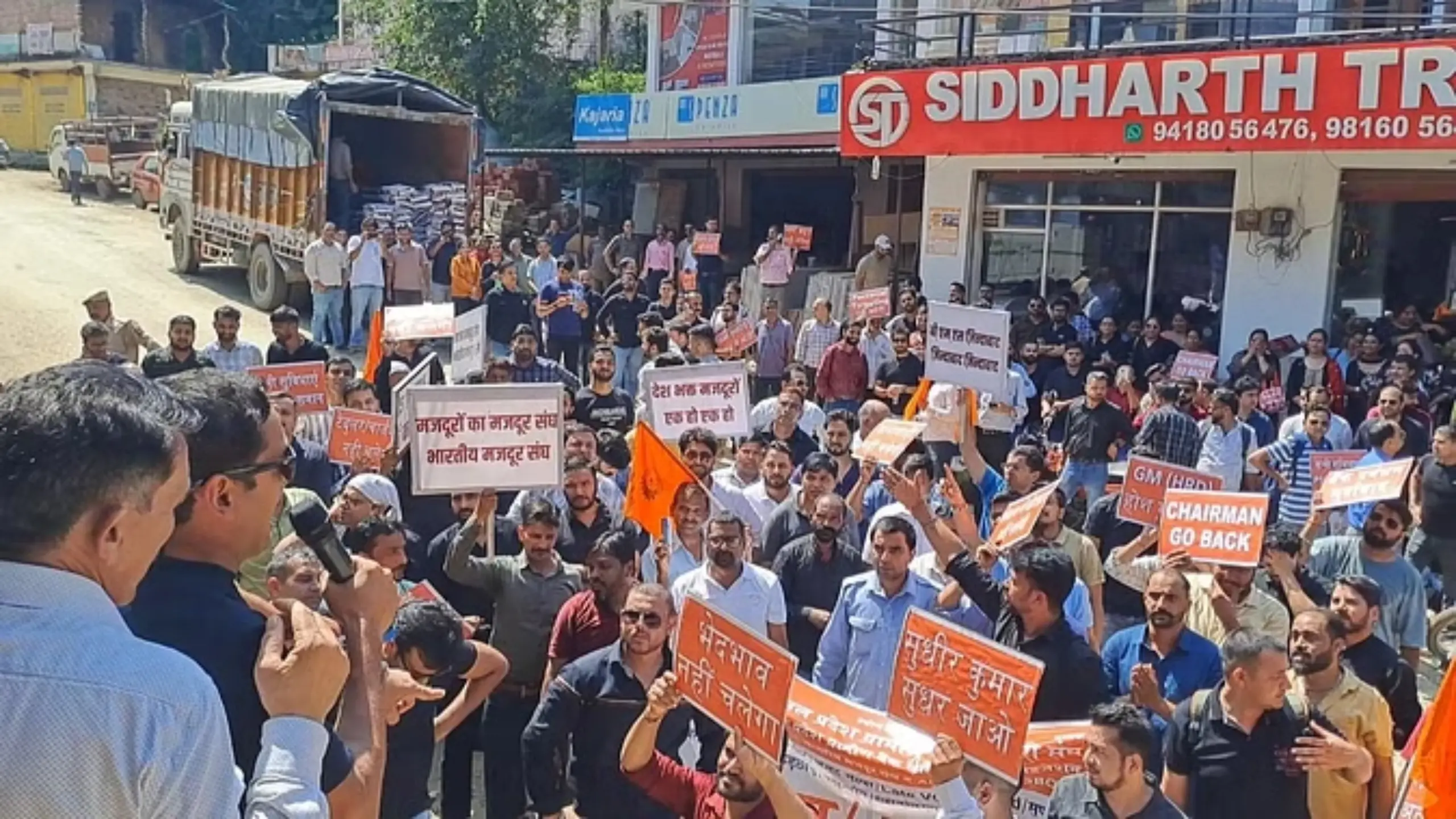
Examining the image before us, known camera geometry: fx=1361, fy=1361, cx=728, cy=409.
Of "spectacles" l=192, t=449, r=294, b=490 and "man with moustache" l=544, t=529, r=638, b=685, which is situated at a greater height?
"spectacles" l=192, t=449, r=294, b=490

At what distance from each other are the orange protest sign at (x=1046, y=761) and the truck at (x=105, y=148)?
3173cm

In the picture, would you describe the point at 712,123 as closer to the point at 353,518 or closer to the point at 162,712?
the point at 353,518

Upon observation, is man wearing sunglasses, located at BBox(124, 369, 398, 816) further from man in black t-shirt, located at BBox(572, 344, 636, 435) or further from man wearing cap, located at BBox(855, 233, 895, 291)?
man wearing cap, located at BBox(855, 233, 895, 291)

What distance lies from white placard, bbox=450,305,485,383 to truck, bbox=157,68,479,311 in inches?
340

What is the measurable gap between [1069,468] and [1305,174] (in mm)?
6175

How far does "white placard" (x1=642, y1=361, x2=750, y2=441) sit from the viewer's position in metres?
7.86

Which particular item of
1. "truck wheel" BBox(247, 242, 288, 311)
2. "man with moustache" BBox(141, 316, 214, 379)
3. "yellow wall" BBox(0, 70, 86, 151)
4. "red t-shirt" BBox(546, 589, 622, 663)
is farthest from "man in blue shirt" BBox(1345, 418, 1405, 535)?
"yellow wall" BBox(0, 70, 86, 151)

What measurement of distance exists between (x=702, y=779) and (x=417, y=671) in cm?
92

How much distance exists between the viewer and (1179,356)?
11.5m

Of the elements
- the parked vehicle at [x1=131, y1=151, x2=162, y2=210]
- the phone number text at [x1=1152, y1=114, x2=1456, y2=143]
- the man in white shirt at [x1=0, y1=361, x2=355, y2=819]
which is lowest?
the man in white shirt at [x1=0, y1=361, x2=355, y2=819]

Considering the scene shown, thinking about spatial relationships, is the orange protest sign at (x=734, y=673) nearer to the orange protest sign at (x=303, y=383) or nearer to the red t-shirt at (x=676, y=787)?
the red t-shirt at (x=676, y=787)

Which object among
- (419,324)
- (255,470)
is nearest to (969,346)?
(419,324)

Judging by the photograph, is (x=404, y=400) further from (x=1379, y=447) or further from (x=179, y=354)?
(x=1379, y=447)

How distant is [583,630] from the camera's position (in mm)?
5039
